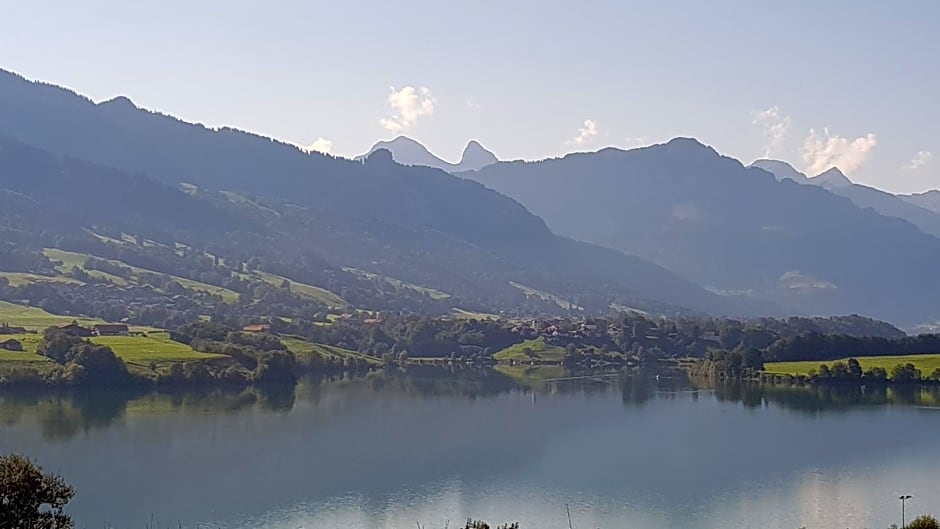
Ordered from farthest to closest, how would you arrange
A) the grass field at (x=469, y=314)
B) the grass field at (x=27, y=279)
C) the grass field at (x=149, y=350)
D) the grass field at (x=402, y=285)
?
the grass field at (x=402, y=285)
the grass field at (x=469, y=314)
the grass field at (x=27, y=279)
the grass field at (x=149, y=350)

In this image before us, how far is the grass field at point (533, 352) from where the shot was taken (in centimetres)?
10500

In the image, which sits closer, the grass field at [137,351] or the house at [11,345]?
the grass field at [137,351]

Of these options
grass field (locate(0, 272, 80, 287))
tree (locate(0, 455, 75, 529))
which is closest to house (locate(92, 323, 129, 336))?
grass field (locate(0, 272, 80, 287))

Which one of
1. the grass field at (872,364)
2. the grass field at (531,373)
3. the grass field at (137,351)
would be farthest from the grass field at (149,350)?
the grass field at (872,364)

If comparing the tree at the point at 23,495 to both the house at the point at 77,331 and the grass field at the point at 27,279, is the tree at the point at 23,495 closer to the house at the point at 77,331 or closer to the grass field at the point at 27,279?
the house at the point at 77,331

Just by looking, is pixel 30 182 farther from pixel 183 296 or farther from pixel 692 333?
pixel 692 333

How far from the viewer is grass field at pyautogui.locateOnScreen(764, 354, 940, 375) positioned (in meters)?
86.9

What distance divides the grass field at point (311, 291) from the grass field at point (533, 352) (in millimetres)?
30408

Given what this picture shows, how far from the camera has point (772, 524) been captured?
39.5 metres

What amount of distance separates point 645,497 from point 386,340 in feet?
207

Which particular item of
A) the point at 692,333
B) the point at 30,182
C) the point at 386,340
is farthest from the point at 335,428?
the point at 30,182

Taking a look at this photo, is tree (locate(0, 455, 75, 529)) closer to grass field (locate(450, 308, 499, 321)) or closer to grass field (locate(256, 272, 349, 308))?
grass field (locate(256, 272, 349, 308))

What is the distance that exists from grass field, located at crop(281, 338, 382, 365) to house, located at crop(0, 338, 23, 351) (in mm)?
21634

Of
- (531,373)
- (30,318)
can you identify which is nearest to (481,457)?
(531,373)
